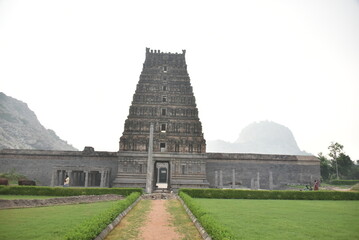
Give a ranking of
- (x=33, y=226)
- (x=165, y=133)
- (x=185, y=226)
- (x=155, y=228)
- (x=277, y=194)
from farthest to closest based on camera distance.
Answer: (x=165, y=133) < (x=277, y=194) < (x=185, y=226) < (x=155, y=228) < (x=33, y=226)

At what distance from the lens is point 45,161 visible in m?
43.4

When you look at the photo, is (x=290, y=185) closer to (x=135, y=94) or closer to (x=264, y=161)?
(x=264, y=161)

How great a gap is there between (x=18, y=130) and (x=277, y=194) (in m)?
150

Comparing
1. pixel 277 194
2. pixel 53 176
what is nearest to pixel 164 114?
pixel 53 176

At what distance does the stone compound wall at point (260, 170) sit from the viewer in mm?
45156

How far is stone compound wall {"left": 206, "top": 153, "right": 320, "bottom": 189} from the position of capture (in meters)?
45.2

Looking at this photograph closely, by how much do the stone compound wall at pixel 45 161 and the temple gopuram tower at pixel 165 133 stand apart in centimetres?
420

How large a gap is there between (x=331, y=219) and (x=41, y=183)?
4174cm

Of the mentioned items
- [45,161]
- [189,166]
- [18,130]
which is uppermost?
[18,130]

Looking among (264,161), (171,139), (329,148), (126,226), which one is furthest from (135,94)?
(329,148)

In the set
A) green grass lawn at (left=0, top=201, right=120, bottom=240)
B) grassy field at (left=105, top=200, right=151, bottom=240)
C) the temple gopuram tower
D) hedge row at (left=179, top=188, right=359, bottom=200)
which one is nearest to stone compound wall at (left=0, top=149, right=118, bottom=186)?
the temple gopuram tower

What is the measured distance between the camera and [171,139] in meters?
42.7

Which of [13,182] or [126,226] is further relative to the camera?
[13,182]

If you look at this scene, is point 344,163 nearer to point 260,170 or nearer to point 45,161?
point 260,170
